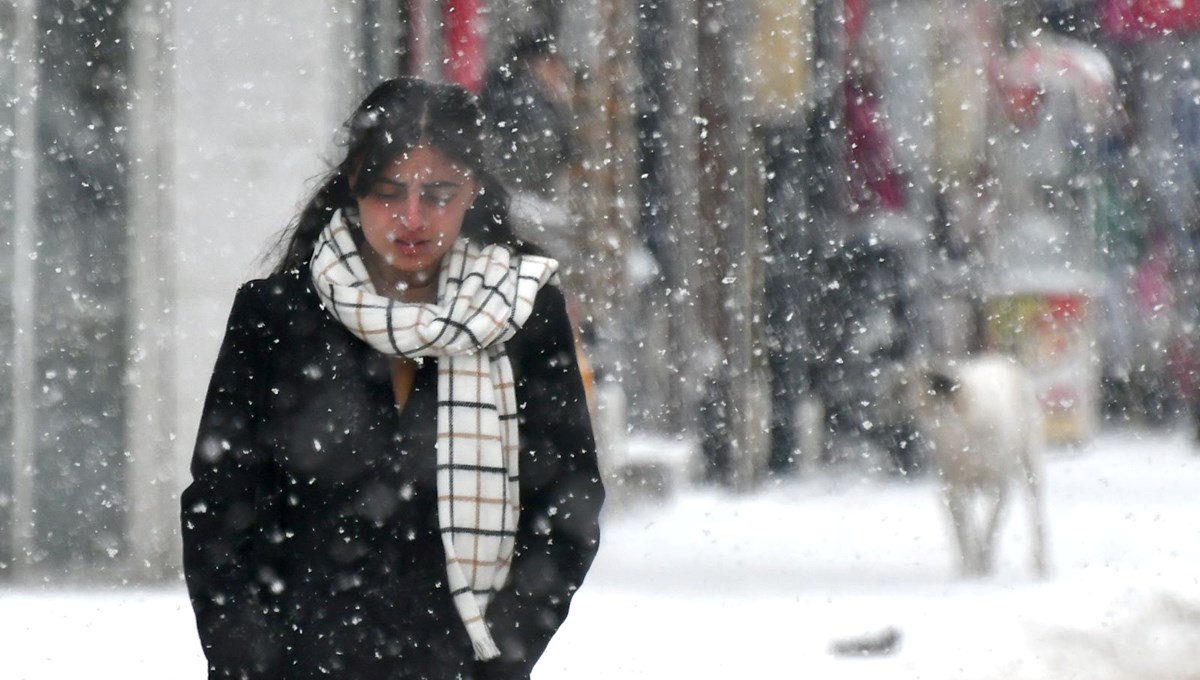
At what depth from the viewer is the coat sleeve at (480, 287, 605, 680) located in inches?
96.4

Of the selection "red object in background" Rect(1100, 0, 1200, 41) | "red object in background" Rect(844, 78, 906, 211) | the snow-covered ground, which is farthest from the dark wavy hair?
"red object in background" Rect(1100, 0, 1200, 41)

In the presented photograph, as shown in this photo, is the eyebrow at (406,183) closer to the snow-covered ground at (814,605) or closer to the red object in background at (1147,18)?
the snow-covered ground at (814,605)

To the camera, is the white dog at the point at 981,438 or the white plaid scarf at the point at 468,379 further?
the white dog at the point at 981,438

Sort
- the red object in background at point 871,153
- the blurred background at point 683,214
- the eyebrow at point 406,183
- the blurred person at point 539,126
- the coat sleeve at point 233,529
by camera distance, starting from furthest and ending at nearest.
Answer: the red object in background at point 871,153 → the blurred person at point 539,126 → the blurred background at point 683,214 → the eyebrow at point 406,183 → the coat sleeve at point 233,529

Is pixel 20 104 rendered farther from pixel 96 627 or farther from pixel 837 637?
pixel 837 637

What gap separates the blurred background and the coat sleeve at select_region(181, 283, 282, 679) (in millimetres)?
634

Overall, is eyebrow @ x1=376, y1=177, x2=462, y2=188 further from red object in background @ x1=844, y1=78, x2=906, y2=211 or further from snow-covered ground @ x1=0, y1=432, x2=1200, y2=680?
red object in background @ x1=844, y1=78, x2=906, y2=211

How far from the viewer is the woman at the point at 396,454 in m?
2.40

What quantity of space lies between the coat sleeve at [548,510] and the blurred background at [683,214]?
0.47 m

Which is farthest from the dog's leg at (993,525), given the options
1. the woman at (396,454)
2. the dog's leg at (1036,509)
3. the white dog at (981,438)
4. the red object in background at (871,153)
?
the woman at (396,454)

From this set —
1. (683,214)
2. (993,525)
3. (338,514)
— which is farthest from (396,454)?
(683,214)

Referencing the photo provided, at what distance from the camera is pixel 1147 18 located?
13719 millimetres

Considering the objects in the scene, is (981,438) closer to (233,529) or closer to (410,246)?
(410,246)

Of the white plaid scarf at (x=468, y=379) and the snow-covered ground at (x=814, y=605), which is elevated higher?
the white plaid scarf at (x=468, y=379)
